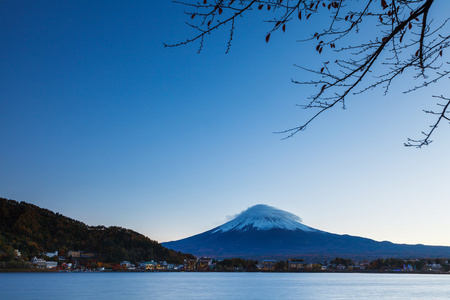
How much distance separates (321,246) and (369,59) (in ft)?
408

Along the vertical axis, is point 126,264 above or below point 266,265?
above

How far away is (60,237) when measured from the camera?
74.6 m

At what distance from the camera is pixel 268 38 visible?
238 cm

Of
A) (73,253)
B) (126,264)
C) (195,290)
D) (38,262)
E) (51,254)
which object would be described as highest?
(73,253)

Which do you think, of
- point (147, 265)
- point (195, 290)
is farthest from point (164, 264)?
point (195, 290)

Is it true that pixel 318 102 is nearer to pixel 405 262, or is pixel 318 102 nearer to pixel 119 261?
pixel 119 261

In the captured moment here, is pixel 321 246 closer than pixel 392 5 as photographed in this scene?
No

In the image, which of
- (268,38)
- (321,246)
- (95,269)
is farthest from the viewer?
(321,246)

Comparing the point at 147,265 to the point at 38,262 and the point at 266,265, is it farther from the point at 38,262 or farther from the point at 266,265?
the point at 266,265

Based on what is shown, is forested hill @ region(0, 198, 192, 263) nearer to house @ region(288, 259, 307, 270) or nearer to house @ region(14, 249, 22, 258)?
house @ region(14, 249, 22, 258)

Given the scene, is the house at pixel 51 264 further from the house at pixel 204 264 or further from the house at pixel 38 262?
the house at pixel 204 264

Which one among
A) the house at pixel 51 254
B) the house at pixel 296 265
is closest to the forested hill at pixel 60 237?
the house at pixel 51 254

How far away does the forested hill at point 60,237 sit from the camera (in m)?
67.9

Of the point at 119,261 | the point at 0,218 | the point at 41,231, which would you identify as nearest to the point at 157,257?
the point at 119,261
